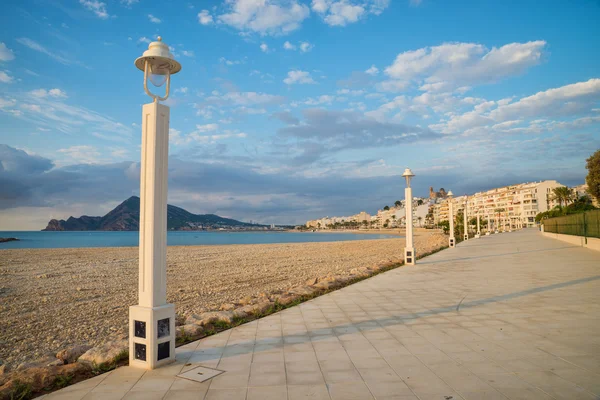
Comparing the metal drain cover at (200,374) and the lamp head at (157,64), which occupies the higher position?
the lamp head at (157,64)

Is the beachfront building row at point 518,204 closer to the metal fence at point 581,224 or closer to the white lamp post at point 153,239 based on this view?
the metal fence at point 581,224

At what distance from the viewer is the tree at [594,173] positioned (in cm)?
3123

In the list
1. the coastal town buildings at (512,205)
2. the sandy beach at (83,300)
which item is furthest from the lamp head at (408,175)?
the coastal town buildings at (512,205)

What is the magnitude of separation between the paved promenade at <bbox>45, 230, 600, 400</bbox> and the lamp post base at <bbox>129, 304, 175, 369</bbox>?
13 cm

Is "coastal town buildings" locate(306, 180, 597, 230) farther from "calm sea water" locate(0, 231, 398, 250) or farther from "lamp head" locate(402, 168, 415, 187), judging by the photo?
"lamp head" locate(402, 168, 415, 187)

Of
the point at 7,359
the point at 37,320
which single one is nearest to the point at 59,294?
the point at 37,320

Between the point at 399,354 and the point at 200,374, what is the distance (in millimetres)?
2059

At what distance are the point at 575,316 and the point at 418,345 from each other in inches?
115

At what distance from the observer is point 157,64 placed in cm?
375

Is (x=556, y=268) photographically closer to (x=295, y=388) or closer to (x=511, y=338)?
(x=511, y=338)

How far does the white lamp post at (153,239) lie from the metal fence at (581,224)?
1960cm

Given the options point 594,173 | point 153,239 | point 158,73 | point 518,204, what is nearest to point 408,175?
point 158,73

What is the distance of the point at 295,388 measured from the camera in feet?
10.0

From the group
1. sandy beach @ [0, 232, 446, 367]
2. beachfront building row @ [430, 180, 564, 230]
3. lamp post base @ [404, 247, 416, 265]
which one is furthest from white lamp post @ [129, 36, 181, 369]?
beachfront building row @ [430, 180, 564, 230]
